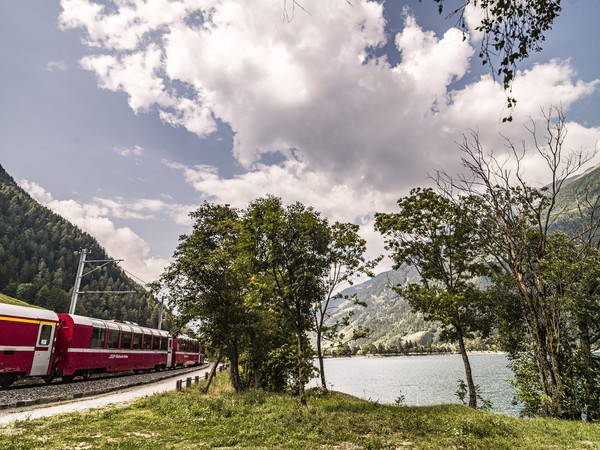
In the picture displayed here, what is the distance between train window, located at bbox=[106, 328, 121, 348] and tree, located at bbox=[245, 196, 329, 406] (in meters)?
18.9

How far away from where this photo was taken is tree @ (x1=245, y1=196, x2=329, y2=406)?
13602 millimetres

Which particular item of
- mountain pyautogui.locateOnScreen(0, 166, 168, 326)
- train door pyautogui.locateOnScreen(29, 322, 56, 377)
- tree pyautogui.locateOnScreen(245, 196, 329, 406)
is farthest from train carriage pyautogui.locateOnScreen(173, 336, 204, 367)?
mountain pyautogui.locateOnScreen(0, 166, 168, 326)

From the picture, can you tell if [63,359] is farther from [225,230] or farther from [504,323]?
[504,323]

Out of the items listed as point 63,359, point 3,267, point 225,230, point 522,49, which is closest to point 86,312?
point 3,267

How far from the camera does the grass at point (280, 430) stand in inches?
324

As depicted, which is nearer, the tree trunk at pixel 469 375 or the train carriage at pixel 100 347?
the tree trunk at pixel 469 375

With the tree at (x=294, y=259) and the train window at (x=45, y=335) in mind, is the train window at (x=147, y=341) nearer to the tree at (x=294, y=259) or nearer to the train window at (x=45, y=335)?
the train window at (x=45, y=335)

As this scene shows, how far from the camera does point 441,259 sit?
1944 centimetres

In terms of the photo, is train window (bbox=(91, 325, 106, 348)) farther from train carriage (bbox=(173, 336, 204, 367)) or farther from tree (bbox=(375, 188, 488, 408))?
tree (bbox=(375, 188, 488, 408))

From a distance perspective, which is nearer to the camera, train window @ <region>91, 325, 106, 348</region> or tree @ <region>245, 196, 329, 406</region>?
tree @ <region>245, 196, 329, 406</region>

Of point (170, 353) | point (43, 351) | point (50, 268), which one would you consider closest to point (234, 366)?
point (43, 351)

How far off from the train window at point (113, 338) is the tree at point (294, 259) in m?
18.9

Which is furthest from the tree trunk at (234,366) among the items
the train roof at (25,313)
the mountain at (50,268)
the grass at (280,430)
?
the mountain at (50,268)

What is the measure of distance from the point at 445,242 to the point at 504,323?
243 inches
